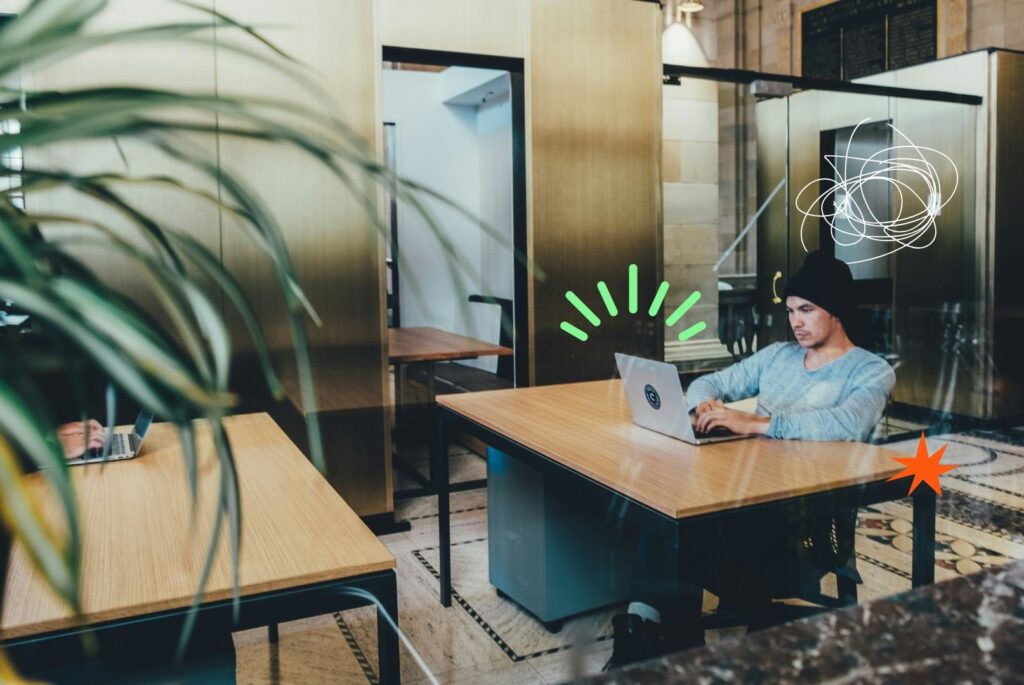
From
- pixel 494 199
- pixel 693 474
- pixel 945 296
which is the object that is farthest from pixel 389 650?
pixel 945 296

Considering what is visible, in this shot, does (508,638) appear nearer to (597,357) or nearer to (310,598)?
(310,598)

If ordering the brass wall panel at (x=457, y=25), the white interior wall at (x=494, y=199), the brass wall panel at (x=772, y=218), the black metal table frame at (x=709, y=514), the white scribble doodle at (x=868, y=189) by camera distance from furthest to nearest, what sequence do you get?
the white interior wall at (x=494, y=199), the brass wall panel at (x=772, y=218), the white scribble doodle at (x=868, y=189), the brass wall panel at (x=457, y=25), the black metal table frame at (x=709, y=514)

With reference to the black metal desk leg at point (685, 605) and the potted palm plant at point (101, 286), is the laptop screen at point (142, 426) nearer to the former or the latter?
the black metal desk leg at point (685, 605)

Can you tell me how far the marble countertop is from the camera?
560 mm

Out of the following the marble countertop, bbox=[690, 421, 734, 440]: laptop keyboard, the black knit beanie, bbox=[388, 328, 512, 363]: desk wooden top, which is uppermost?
the black knit beanie

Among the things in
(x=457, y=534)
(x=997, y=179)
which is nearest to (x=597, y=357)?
(x=457, y=534)

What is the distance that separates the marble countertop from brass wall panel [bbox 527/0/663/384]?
131 inches

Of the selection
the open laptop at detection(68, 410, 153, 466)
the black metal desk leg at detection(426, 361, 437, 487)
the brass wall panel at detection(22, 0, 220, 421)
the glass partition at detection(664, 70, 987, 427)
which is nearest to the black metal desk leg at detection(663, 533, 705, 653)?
the open laptop at detection(68, 410, 153, 466)

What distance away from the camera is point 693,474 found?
76.7 inches

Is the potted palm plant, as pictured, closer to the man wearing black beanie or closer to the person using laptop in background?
the person using laptop in background

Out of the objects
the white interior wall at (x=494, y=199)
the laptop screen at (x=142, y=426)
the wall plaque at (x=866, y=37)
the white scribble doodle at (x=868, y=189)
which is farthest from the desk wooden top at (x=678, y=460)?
the wall plaque at (x=866, y=37)

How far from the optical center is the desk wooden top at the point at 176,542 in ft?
4.18

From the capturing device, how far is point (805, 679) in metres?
0.55

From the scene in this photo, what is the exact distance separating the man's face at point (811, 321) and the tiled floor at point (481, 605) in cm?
88
